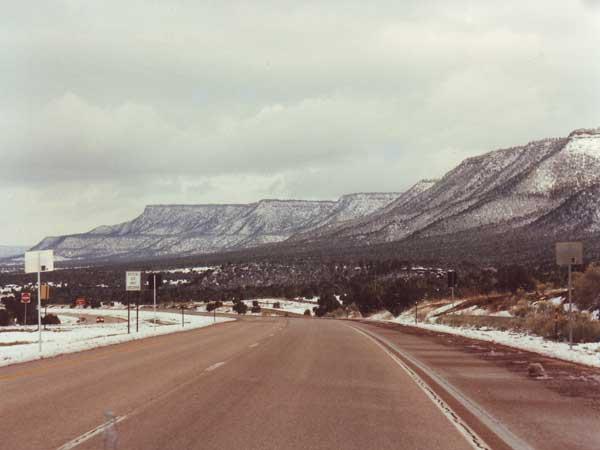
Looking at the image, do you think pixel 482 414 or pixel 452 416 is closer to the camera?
pixel 452 416

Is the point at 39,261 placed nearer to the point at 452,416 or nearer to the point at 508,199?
the point at 452,416

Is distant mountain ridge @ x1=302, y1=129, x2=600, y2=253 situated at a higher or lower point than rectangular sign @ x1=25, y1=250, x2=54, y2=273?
higher

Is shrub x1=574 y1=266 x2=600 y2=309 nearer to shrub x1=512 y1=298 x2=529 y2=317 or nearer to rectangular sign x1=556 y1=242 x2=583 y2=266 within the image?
shrub x1=512 y1=298 x2=529 y2=317

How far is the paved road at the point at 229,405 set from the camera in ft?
26.4

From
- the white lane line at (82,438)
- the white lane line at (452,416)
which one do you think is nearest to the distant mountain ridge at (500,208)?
the white lane line at (452,416)

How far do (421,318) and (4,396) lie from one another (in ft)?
132

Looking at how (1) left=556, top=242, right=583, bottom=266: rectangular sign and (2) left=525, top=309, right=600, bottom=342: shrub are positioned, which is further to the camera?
(2) left=525, top=309, right=600, bottom=342: shrub

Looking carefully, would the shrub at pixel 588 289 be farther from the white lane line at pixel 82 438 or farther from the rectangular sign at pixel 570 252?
the white lane line at pixel 82 438

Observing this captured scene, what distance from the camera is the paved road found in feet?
26.4

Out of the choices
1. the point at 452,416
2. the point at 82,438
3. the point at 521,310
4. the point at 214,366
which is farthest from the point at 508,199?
the point at 82,438

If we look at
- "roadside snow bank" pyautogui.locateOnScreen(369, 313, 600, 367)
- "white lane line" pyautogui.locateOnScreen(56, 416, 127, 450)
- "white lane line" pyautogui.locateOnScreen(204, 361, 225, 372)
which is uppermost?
"white lane line" pyautogui.locateOnScreen(56, 416, 127, 450)

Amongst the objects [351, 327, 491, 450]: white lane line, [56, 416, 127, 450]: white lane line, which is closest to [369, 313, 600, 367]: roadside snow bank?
[351, 327, 491, 450]: white lane line

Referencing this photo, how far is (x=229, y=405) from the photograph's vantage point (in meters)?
10.4

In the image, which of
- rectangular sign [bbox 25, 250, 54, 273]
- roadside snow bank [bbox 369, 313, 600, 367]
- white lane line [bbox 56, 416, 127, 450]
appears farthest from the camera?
rectangular sign [bbox 25, 250, 54, 273]
